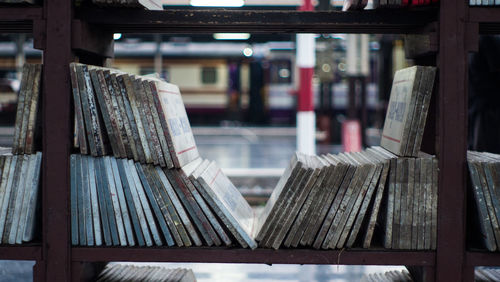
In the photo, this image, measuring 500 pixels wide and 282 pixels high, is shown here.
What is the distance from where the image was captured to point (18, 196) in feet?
5.55

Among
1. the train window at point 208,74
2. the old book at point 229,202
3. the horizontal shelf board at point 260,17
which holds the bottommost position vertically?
the old book at point 229,202

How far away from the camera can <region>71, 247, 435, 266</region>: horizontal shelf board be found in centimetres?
167

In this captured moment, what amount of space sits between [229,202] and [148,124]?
45cm

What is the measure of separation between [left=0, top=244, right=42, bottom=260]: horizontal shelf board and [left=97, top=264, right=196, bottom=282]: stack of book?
0.34 meters

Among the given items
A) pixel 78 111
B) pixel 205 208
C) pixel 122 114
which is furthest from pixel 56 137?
pixel 205 208

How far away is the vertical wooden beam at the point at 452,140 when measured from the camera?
5.34 feet

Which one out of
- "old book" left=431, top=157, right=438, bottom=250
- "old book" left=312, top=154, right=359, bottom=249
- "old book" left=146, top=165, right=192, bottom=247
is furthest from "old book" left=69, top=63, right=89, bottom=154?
"old book" left=431, top=157, right=438, bottom=250

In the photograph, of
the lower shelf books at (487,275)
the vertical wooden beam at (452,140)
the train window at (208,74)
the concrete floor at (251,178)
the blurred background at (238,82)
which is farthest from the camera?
the train window at (208,74)

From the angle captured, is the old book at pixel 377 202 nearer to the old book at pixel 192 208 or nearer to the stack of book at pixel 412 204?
the stack of book at pixel 412 204

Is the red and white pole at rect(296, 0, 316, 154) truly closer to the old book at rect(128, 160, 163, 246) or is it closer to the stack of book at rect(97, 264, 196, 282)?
the stack of book at rect(97, 264, 196, 282)

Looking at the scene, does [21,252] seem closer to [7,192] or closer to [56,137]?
[7,192]

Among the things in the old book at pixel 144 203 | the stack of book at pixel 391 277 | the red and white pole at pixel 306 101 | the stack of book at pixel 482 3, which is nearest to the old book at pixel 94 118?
the old book at pixel 144 203

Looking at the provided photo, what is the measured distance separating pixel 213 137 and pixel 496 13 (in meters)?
13.1

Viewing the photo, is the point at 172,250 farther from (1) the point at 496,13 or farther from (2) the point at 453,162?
(1) the point at 496,13
